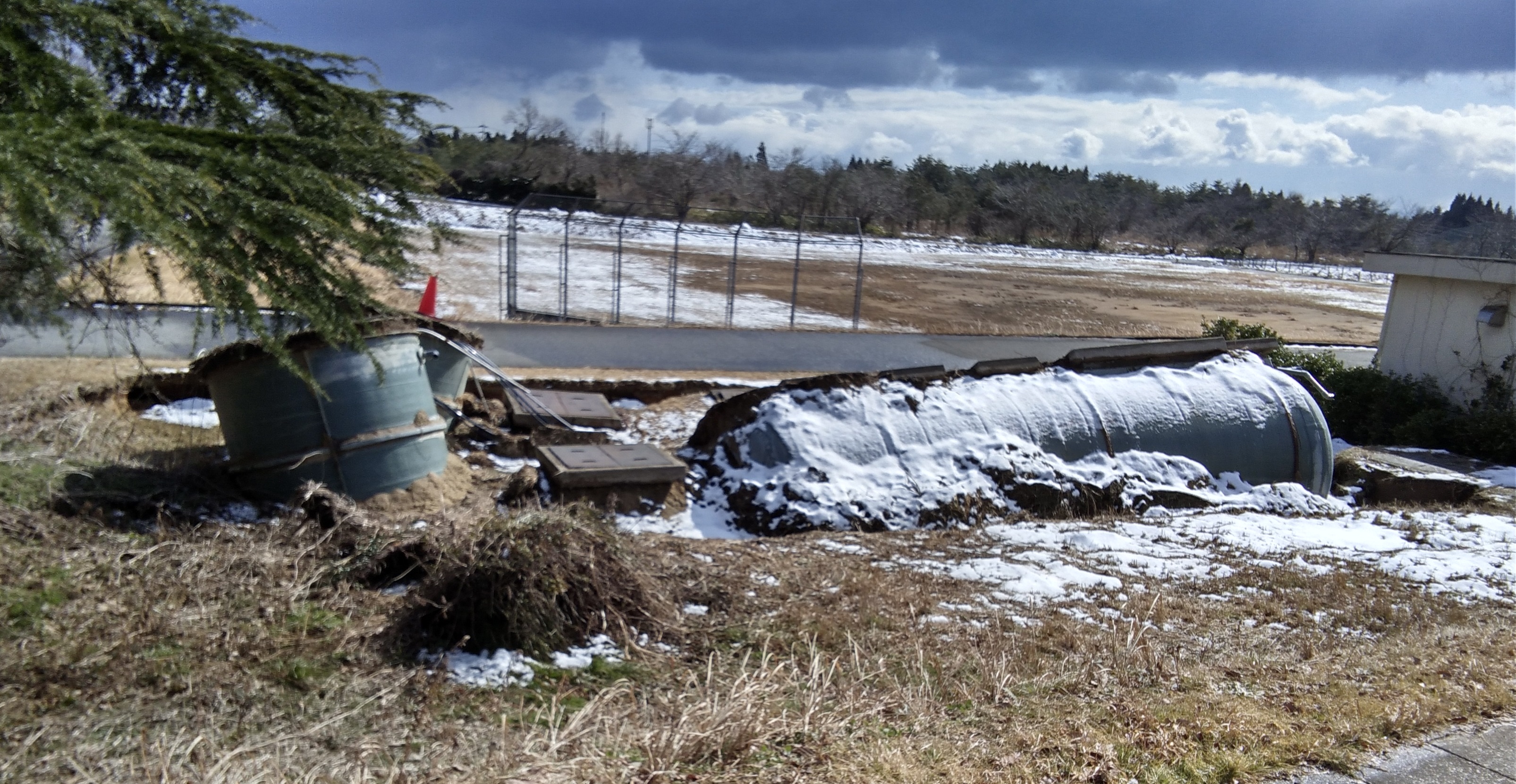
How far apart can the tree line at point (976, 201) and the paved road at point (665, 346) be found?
9.50ft

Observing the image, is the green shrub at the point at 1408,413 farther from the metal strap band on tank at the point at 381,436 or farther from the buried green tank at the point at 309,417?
the buried green tank at the point at 309,417

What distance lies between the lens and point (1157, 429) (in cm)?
1080

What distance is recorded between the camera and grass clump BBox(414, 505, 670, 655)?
5.39 metres

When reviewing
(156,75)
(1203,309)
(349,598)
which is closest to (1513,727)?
(349,598)

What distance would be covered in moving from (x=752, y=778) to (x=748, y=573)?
3.42m

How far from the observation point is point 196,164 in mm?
6480

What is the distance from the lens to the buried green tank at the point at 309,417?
820cm

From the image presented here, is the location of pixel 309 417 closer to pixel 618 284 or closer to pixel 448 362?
pixel 448 362

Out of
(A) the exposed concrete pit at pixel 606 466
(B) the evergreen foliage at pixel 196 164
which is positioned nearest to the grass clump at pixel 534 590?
(B) the evergreen foliage at pixel 196 164

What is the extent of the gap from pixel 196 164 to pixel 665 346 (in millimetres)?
12257

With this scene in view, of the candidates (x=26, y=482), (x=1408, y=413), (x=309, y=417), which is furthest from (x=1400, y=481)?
(x=26, y=482)

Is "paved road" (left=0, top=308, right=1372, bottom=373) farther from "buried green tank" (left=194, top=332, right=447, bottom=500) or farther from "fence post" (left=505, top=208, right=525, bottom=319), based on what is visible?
"buried green tank" (left=194, top=332, right=447, bottom=500)

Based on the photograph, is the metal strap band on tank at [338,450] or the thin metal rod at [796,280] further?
the thin metal rod at [796,280]

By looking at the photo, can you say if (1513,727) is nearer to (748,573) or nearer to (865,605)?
(865,605)
